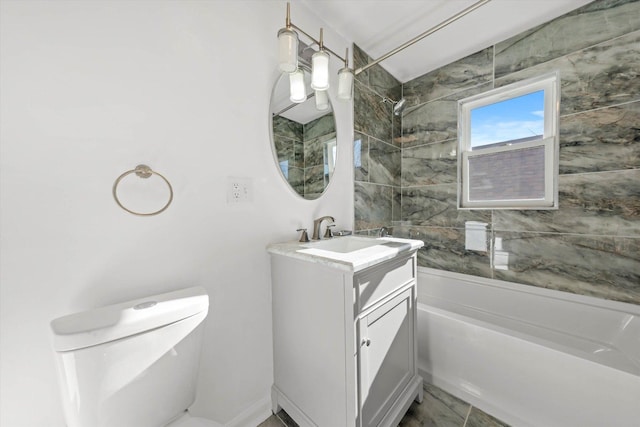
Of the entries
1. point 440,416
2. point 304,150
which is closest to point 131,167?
point 304,150

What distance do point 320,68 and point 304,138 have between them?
1.26ft

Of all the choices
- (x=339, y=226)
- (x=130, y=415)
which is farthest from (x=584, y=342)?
(x=130, y=415)

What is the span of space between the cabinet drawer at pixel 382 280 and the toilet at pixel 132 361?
58 cm

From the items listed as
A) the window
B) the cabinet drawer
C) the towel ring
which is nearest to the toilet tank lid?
the towel ring

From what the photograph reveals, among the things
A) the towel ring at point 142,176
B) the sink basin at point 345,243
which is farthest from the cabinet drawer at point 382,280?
the towel ring at point 142,176

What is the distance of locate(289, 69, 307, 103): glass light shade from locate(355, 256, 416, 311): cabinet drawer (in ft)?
3.32

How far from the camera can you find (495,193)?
6.35 ft

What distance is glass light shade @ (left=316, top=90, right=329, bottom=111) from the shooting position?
1.47 metres

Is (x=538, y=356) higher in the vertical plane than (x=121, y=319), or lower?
lower

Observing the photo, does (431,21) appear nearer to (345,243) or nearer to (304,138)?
(304,138)

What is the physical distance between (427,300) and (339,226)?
128 centimetres

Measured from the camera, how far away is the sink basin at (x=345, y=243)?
4.29 feet

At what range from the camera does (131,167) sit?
32.4 inches

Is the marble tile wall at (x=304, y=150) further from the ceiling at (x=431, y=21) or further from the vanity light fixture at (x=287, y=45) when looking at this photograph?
the ceiling at (x=431, y=21)
